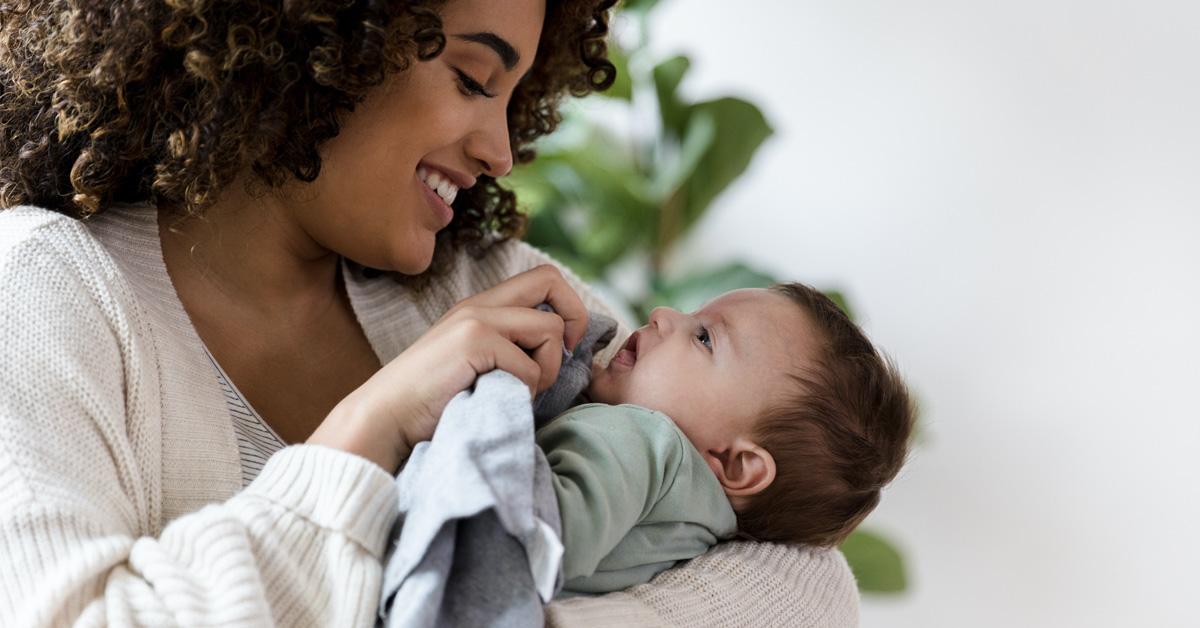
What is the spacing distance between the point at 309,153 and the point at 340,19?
15 cm

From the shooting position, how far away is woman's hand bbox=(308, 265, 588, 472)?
1.11 meters

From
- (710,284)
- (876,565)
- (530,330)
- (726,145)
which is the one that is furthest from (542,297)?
(876,565)

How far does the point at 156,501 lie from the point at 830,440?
2.30 feet

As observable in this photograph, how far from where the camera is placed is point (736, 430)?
Result: 1.28 m

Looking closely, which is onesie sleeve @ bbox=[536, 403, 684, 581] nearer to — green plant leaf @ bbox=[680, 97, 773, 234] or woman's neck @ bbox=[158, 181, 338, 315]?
woman's neck @ bbox=[158, 181, 338, 315]

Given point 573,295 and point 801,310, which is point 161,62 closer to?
point 573,295

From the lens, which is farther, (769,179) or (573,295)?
(769,179)

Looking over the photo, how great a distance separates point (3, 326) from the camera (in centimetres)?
112

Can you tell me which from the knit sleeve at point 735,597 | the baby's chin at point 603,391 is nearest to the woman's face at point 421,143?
the baby's chin at point 603,391

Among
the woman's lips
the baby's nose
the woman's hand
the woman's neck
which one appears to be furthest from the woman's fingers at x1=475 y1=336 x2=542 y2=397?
the woman's neck

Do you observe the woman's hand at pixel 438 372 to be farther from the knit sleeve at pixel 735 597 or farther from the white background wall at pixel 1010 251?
the white background wall at pixel 1010 251

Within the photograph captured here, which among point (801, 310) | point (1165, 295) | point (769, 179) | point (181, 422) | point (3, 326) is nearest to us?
point (3, 326)

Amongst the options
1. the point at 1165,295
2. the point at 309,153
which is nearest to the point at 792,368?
the point at 309,153

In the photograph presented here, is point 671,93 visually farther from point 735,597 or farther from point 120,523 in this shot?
point 120,523
